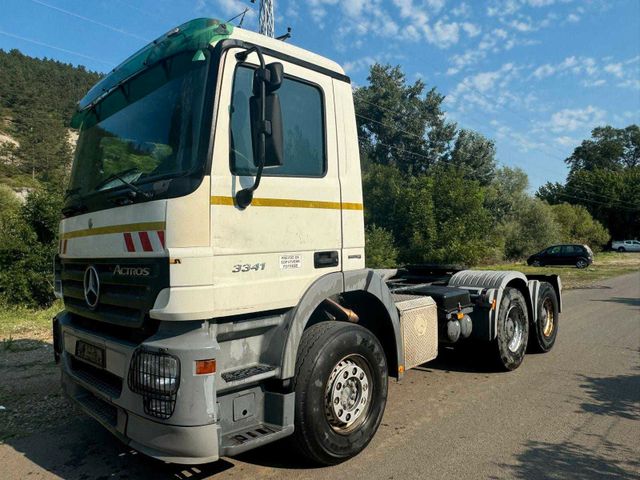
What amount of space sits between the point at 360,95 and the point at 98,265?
44.1 metres

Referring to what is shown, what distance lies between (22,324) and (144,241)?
8.39m

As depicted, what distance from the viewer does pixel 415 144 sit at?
44312 mm

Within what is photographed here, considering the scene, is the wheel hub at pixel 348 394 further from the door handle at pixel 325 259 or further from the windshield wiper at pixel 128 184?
the windshield wiper at pixel 128 184

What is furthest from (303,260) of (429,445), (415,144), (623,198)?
(623,198)

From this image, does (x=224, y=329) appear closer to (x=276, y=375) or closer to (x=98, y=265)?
(x=276, y=375)

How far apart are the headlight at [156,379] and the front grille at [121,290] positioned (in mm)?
277

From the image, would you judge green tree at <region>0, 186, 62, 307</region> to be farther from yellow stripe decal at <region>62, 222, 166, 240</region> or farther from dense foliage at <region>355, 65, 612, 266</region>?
dense foliage at <region>355, 65, 612, 266</region>

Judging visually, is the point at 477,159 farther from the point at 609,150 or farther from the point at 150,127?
the point at 609,150

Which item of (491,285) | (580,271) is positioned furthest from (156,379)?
(580,271)

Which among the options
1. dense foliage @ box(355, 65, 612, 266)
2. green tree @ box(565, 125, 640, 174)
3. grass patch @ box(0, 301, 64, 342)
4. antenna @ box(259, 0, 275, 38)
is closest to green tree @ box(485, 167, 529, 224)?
dense foliage @ box(355, 65, 612, 266)

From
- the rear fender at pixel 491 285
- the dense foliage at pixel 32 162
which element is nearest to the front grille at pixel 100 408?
the dense foliage at pixel 32 162

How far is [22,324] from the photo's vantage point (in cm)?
948

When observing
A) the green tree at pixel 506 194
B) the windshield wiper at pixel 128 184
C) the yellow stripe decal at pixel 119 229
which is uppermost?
the green tree at pixel 506 194

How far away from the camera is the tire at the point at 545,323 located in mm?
6691
